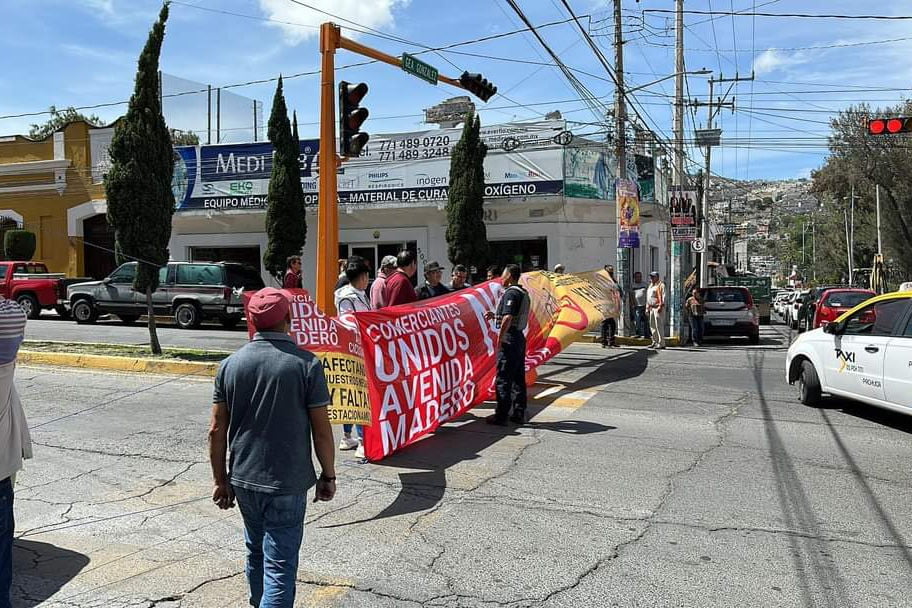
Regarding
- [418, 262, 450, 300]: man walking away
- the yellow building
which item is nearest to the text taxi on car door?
[418, 262, 450, 300]: man walking away

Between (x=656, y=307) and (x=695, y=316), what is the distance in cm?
223

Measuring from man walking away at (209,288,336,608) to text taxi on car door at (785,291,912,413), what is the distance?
717 cm

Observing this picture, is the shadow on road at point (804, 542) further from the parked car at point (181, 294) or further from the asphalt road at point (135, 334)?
the parked car at point (181, 294)

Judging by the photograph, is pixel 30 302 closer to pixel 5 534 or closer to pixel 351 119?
pixel 351 119

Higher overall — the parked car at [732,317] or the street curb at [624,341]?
the parked car at [732,317]

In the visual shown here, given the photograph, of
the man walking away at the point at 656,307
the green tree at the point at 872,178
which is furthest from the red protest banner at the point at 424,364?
the green tree at the point at 872,178

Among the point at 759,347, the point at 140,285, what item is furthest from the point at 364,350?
the point at 759,347

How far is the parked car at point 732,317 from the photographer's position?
20484 mm

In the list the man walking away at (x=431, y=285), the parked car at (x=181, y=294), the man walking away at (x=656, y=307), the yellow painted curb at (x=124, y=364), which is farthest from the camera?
the parked car at (x=181, y=294)

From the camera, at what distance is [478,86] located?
1383cm

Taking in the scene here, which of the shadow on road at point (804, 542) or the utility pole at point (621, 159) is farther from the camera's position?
the utility pole at point (621, 159)

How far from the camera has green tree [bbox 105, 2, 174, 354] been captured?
1345 centimetres

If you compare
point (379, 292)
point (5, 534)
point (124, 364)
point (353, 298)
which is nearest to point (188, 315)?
point (124, 364)

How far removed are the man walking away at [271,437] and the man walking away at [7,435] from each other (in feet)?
3.48
